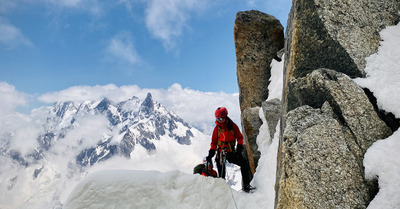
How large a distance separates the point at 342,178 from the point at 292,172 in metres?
1.12

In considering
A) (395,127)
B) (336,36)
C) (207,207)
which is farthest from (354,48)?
(207,207)

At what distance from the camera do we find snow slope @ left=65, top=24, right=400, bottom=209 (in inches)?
257

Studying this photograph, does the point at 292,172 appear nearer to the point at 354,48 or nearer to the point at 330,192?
the point at 330,192

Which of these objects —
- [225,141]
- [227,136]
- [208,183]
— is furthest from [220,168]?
[208,183]

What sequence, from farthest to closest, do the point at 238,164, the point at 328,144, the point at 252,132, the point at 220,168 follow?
the point at 252,132 < the point at 220,168 < the point at 238,164 < the point at 328,144

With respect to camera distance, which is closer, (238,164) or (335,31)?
(335,31)

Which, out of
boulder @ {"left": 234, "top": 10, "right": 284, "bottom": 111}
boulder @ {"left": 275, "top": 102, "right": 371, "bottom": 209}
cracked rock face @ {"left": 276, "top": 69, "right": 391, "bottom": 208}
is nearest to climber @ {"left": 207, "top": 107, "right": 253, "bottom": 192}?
cracked rock face @ {"left": 276, "top": 69, "right": 391, "bottom": 208}

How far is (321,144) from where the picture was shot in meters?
6.42

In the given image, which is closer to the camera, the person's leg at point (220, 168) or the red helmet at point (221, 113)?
the red helmet at point (221, 113)

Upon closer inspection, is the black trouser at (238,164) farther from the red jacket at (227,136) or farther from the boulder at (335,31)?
the boulder at (335,31)

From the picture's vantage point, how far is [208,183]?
1043 centimetres

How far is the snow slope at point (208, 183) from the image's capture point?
257 inches

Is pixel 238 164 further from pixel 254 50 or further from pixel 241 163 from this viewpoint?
pixel 254 50

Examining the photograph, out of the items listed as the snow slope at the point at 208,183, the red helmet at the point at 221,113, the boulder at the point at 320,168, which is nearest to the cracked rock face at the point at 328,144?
the boulder at the point at 320,168
